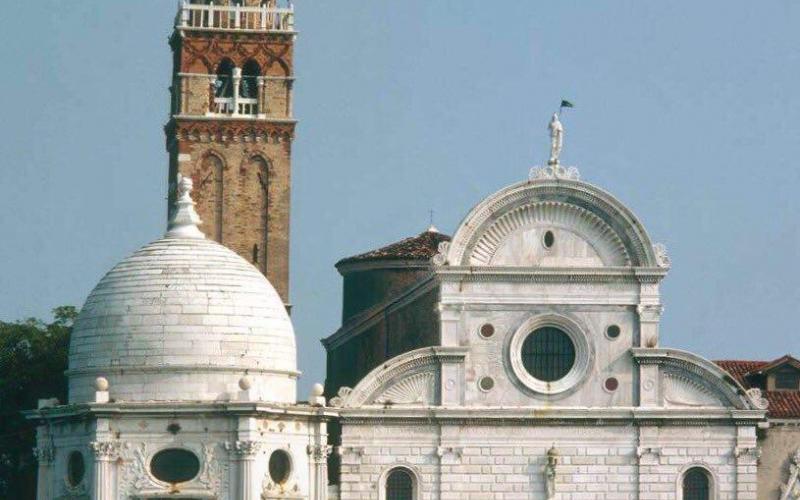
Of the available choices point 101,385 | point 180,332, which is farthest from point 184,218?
point 101,385

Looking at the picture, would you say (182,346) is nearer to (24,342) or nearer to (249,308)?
(249,308)

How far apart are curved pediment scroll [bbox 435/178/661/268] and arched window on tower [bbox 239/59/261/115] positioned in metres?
14.1

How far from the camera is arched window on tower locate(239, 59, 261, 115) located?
321ft

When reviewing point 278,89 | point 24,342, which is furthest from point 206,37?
point 24,342

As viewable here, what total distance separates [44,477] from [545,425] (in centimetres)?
1415

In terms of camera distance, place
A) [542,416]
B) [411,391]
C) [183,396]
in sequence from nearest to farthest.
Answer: [183,396]
[411,391]
[542,416]

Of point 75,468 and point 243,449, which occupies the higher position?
point 243,449

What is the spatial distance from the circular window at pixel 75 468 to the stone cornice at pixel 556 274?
36.9 feet

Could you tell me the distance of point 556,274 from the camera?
8644 cm

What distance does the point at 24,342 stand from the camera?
332ft

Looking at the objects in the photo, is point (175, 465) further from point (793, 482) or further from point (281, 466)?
point (793, 482)

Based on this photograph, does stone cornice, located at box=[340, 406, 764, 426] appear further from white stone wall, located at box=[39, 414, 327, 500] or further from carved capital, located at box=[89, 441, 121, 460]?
carved capital, located at box=[89, 441, 121, 460]

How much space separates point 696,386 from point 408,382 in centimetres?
818

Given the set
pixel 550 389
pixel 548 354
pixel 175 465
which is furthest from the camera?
pixel 548 354
